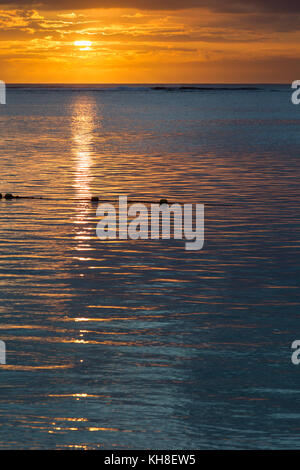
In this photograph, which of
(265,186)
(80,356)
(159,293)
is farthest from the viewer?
(265,186)

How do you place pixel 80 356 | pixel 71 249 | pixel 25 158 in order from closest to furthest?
pixel 80 356
pixel 71 249
pixel 25 158

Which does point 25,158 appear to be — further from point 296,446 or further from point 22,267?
point 296,446

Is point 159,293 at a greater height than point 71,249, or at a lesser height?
lesser

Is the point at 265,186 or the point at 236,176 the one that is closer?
the point at 265,186

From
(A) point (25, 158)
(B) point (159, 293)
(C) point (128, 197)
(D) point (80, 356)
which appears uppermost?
(A) point (25, 158)

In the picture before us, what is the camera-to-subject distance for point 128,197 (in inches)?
1300

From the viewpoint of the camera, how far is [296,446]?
10.4m

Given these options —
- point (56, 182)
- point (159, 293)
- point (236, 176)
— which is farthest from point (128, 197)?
point (159, 293)

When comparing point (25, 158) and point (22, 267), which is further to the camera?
point (25, 158)

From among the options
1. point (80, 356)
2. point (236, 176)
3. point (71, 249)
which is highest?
point (236, 176)

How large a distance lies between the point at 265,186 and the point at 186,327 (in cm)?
2202

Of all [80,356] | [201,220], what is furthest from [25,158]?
[80,356]

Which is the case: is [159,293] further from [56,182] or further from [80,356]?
[56,182]
